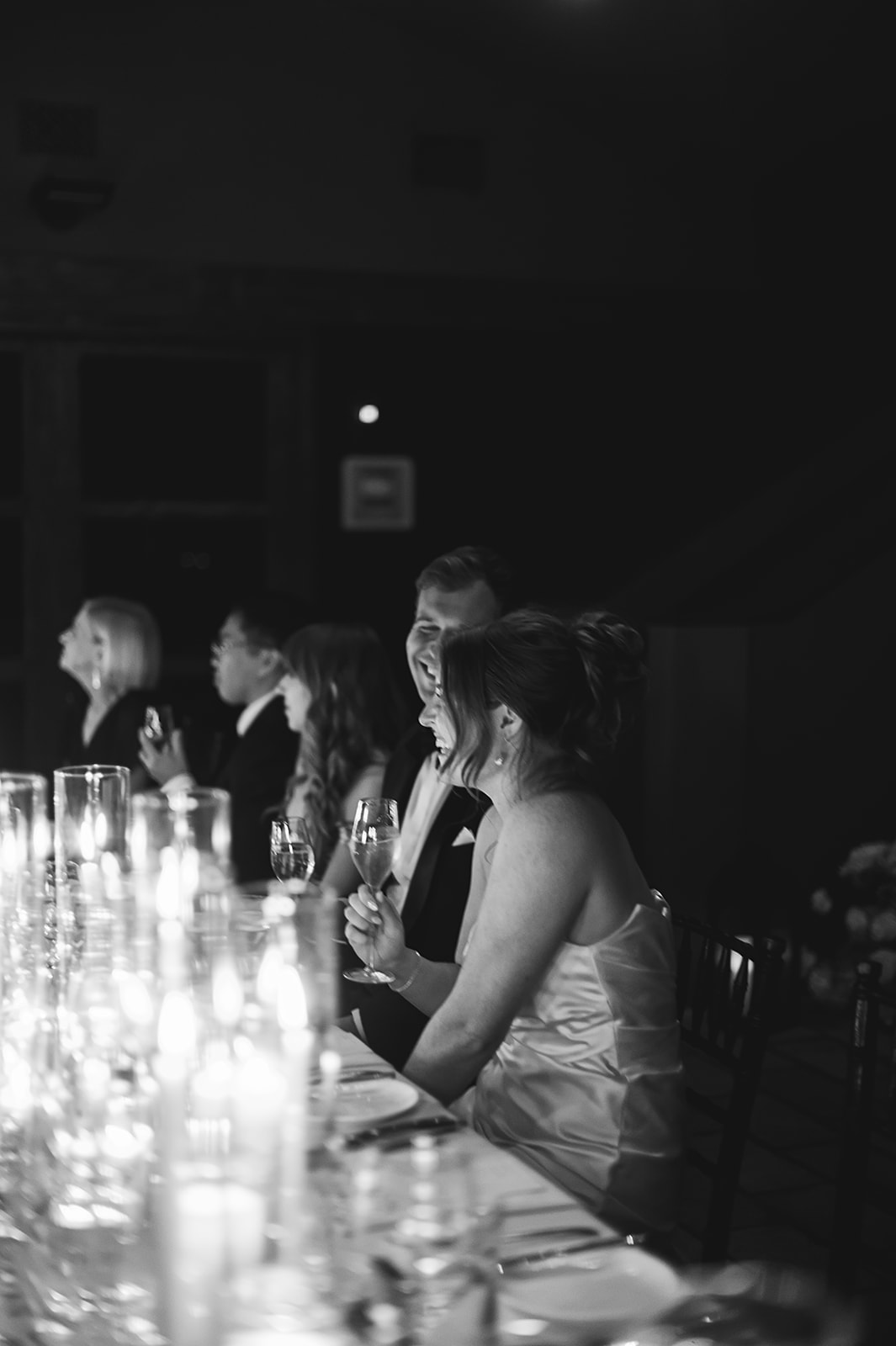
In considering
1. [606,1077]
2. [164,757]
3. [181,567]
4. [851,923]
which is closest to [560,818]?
[606,1077]

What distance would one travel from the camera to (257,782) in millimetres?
4051

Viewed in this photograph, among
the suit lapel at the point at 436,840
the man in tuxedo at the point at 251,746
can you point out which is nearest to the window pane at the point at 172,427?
the man in tuxedo at the point at 251,746

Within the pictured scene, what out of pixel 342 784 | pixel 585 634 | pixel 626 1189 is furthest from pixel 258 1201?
pixel 342 784

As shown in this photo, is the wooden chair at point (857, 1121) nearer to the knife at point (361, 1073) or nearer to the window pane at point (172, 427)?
the knife at point (361, 1073)

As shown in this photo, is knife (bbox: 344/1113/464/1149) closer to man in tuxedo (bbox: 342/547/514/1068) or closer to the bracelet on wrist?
the bracelet on wrist

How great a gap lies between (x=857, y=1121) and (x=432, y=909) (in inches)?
43.6

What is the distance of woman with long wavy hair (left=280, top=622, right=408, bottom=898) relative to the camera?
11.5 feet

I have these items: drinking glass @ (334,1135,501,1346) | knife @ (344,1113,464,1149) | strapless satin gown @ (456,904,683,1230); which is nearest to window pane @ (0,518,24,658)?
strapless satin gown @ (456,904,683,1230)

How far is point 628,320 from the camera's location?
21.2 ft

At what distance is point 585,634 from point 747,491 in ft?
15.9

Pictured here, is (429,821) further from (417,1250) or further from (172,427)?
(172,427)

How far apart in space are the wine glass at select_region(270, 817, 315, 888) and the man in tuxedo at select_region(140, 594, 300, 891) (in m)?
0.82

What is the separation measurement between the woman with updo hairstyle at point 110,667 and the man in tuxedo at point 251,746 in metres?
0.31

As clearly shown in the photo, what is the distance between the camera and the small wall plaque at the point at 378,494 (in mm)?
6188
